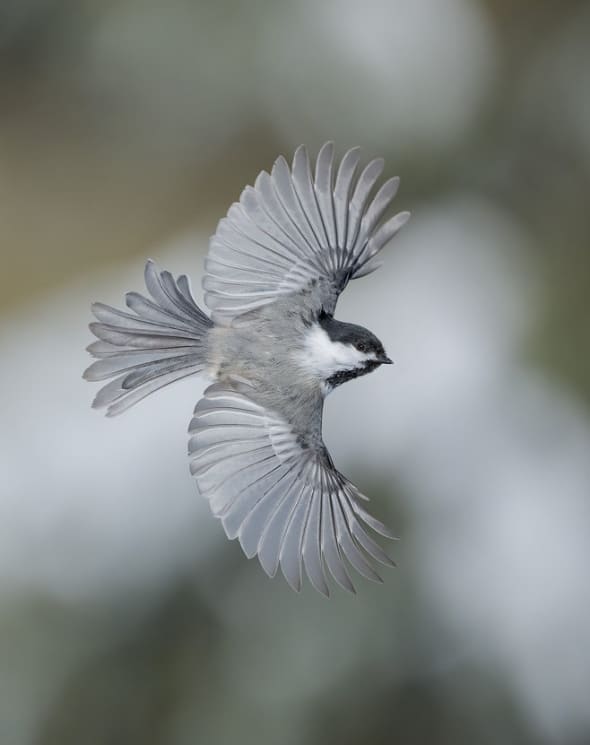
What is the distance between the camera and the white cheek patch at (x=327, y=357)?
3.76 feet

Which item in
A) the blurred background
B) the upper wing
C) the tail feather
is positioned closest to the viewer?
the upper wing

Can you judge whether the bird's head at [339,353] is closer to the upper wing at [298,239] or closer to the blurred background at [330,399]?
the upper wing at [298,239]

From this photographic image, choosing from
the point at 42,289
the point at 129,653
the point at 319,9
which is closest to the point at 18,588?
the point at 129,653

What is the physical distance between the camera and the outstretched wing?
117 centimetres

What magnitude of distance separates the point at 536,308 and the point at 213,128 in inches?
Result: 55.6

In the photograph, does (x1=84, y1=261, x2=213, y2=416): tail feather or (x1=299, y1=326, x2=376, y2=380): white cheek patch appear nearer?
(x1=299, y1=326, x2=376, y2=380): white cheek patch

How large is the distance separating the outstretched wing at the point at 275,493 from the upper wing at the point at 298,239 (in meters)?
0.11

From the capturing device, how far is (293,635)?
11.7 ft

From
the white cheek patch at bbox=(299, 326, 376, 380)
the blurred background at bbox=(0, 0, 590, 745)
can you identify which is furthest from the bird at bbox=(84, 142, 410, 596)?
the blurred background at bbox=(0, 0, 590, 745)

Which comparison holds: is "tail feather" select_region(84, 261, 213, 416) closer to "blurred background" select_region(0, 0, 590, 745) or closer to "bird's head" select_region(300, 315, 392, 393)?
"bird's head" select_region(300, 315, 392, 393)

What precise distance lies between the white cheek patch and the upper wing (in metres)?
0.06

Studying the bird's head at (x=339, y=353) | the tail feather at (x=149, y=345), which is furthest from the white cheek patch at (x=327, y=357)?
the tail feather at (x=149, y=345)

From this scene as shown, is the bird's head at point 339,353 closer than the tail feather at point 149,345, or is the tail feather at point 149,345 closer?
the bird's head at point 339,353

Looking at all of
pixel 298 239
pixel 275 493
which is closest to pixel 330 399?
pixel 275 493
